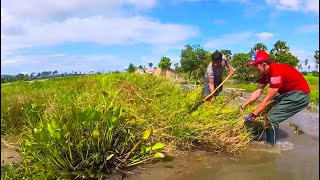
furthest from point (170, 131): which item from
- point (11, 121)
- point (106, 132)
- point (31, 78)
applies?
point (31, 78)

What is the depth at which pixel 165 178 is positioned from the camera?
4.42 m

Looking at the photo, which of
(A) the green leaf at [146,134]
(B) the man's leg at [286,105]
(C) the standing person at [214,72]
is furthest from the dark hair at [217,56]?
(A) the green leaf at [146,134]

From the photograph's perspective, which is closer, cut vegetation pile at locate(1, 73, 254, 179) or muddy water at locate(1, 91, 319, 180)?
cut vegetation pile at locate(1, 73, 254, 179)

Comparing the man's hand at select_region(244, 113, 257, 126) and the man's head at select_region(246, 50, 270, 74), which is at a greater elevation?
the man's head at select_region(246, 50, 270, 74)

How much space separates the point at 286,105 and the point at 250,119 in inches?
21.7

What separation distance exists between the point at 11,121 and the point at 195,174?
308 cm

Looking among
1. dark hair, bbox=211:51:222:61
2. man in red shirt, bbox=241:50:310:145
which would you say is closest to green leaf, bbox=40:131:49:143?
man in red shirt, bbox=241:50:310:145

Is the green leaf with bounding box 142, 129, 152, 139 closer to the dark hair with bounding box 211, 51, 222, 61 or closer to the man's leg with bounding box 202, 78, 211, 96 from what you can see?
the man's leg with bounding box 202, 78, 211, 96

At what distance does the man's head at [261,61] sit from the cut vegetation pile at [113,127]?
81 centimetres

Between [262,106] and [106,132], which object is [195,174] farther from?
[262,106]

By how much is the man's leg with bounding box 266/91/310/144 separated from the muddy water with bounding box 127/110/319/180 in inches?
18.5

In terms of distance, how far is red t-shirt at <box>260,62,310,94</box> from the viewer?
525 cm

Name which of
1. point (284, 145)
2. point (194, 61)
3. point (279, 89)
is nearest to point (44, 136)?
point (279, 89)

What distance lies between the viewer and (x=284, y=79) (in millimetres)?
5461
